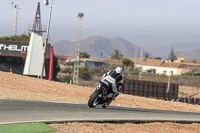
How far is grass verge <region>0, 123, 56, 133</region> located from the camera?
35.3 feet

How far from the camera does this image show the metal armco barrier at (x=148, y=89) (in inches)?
2140

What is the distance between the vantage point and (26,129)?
11180mm

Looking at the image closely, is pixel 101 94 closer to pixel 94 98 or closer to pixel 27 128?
pixel 94 98

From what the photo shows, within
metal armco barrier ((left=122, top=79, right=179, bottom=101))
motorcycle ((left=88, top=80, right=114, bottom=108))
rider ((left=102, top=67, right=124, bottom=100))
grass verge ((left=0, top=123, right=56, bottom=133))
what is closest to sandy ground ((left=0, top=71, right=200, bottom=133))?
grass verge ((left=0, top=123, right=56, bottom=133))

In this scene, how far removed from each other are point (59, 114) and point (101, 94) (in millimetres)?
1995

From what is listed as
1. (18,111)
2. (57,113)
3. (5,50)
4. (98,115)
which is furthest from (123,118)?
(5,50)

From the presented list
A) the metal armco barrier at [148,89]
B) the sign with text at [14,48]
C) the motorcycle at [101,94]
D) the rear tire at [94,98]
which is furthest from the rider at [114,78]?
the sign with text at [14,48]

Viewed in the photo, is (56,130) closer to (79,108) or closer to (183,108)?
(79,108)

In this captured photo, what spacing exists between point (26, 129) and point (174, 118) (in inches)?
383

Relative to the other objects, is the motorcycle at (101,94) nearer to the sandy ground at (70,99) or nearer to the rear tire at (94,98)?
the rear tire at (94,98)

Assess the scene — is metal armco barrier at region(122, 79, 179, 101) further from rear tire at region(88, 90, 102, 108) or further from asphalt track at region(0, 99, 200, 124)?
rear tire at region(88, 90, 102, 108)

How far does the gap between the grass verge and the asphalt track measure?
0.40m

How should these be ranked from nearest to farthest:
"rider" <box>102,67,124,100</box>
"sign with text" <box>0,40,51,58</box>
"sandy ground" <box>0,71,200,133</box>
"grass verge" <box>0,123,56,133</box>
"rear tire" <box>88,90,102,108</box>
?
"grass verge" <box>0,123,56,133</box> → "sandy ground" <box>0,71,200,133</box> → "rear tire" <box>88,90,102,108</box> → "rider" <box>102,67,124,100</box> → "sign with text" <box>0,40,51,58</box>

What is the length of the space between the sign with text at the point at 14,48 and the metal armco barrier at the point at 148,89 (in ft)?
49.4
